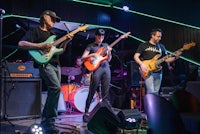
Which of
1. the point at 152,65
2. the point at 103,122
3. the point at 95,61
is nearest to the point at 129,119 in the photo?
the point at 103,122

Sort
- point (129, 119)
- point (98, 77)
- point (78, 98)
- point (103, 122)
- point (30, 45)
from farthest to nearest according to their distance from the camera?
point (78, 98)
point (98, 77)
point (129, 119)
point (30, 45)
point (103, 122)

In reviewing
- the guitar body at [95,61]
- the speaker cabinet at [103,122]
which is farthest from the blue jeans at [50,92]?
the guitar body at [95,61]

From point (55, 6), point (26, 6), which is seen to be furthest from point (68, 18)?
point (26, 6)

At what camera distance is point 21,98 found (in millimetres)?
6152

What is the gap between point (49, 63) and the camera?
14.7 feet

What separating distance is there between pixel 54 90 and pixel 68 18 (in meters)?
3.42

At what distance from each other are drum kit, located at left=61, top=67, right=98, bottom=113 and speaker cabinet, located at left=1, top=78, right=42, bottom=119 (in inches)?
59.7

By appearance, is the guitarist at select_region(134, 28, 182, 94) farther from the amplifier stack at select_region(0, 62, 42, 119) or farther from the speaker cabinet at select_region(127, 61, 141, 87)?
the amplifier stack at select_region(0, 62, 42, 119)

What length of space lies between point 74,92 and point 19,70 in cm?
202

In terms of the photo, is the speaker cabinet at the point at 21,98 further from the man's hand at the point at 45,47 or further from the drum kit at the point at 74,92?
the man's hand at the point at 45,47

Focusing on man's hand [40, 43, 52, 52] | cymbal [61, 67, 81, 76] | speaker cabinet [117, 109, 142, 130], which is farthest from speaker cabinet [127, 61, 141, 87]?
A: man's hand [40, 43, 52, 52]

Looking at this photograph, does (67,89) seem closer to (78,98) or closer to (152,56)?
(78,98)

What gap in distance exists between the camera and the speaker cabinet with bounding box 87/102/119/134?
12.2 ft

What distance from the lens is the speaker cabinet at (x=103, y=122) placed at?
3729mm
